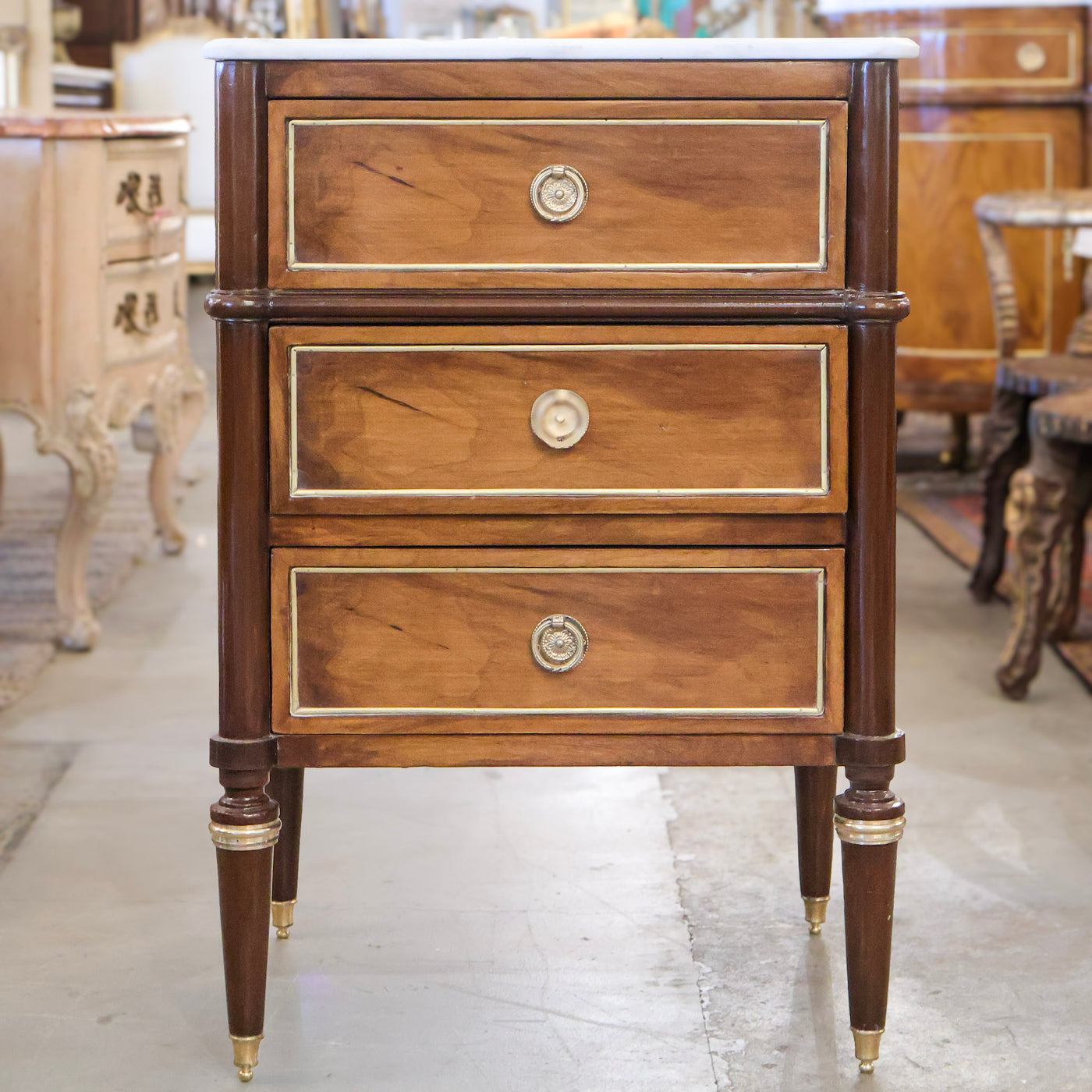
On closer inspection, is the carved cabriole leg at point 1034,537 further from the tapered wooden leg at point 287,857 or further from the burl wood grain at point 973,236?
the burl wood grain at point 973,236

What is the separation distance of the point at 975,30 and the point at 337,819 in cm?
275

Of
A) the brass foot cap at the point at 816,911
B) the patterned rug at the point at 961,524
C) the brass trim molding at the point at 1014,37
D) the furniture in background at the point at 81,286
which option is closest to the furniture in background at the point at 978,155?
the brass trim molding at the point at 1014,37

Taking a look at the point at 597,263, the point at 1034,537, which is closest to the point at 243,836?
the point at 597,263

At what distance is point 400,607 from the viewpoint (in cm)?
135

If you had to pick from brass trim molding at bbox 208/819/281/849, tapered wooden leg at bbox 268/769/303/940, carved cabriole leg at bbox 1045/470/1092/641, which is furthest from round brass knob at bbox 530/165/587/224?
carved cabriole leg at bbox 1045/470/1092/641

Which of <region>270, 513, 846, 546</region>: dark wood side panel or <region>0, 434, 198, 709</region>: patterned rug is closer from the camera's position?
<region>270, 513, 846, 546</region>: dark wood side panel

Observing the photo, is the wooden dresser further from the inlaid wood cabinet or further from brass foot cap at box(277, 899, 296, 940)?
the inlaid wood cabinet

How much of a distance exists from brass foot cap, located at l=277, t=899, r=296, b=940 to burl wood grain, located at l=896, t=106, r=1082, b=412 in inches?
106

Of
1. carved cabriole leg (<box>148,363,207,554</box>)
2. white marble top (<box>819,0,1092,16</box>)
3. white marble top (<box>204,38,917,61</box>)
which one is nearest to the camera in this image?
white marble top (<box>204,38,917,61</box>)

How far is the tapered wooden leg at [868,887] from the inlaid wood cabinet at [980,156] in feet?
9.19

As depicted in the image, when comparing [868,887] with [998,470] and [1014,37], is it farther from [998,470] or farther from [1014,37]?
[1014,37]

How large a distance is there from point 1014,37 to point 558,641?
3.09 meters

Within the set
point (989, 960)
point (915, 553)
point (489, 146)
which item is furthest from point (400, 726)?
point (915, 553)

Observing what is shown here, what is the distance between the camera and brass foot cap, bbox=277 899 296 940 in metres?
1.74
